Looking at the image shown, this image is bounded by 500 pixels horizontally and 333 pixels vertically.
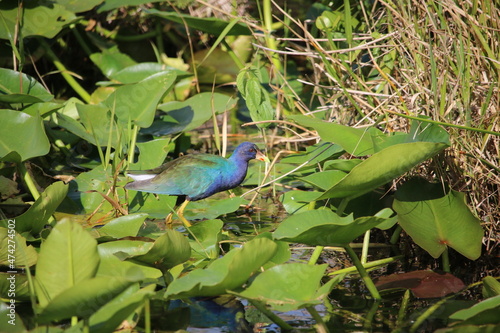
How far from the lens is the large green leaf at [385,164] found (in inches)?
78.4

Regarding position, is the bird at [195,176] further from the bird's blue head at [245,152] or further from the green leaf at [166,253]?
the green leaf at [166,253]

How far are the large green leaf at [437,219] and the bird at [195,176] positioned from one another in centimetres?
103

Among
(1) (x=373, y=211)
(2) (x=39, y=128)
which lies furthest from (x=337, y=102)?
(2) (x=39, y=128)

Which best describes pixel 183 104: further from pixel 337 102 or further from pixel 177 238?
pixel 177 238

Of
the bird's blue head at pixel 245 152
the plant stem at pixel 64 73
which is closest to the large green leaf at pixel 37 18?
the plant stem at pixel 64 73

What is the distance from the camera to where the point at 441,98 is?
2.36 metres

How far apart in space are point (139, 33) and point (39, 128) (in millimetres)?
2615

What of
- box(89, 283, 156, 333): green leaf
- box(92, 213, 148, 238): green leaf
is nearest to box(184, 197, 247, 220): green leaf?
box(92, 213, 148, 238): green leaf

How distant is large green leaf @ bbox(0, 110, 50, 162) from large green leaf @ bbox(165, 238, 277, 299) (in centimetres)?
102

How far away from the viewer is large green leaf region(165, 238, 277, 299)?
1776 mm

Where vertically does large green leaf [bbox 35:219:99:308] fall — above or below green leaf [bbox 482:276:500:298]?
above

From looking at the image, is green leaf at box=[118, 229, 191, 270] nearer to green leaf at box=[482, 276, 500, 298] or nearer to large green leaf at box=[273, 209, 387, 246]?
large green leaf at box=[273, 209, 387, 246]

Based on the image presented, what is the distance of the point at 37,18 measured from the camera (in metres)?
3.68

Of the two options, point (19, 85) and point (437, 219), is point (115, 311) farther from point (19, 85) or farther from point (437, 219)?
point (19, 85)
